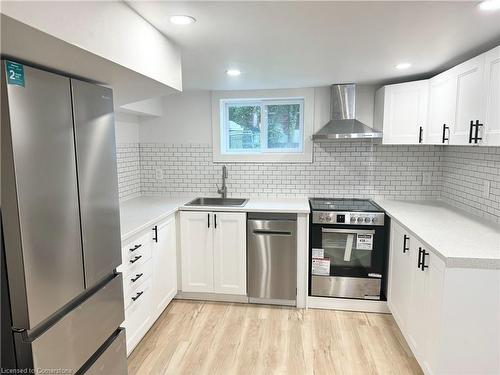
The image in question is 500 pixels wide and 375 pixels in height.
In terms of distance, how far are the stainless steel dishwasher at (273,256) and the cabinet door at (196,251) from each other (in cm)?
40

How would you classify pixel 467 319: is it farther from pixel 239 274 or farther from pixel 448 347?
pixel 239 274

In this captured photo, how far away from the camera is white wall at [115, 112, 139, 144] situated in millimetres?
3347

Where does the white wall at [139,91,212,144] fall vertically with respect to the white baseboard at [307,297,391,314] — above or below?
above

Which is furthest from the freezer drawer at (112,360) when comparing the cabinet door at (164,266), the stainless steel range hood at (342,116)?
the stainless steel range hood at (342,116)

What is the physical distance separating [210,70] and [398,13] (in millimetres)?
1515

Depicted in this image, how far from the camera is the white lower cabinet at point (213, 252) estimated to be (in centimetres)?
309

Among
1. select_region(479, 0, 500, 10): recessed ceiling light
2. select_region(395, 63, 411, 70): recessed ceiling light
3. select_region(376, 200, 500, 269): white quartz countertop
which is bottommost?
select_region(376, 200, 500, 269): white quartz countertop

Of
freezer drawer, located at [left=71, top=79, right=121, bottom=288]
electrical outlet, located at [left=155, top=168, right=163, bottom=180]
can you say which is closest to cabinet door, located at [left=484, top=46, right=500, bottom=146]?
freezer drawer, located at [left=71, top=79, right=121, bottom=288]

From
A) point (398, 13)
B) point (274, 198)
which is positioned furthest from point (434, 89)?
point (274, 198)

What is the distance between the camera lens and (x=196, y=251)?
318 cm

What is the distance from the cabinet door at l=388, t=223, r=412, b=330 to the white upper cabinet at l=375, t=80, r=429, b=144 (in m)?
0.86

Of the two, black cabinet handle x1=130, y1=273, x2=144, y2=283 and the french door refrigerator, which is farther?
black cabinet handle x1=130, y1=273, x2=144, y2=283

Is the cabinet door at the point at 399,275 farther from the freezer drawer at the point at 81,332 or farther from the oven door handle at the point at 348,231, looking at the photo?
the freezer drawer at the point at 81,332

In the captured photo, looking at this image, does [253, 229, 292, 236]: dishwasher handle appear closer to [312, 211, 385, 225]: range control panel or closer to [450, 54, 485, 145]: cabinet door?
[312, 211, 385, 225]: range control panel
